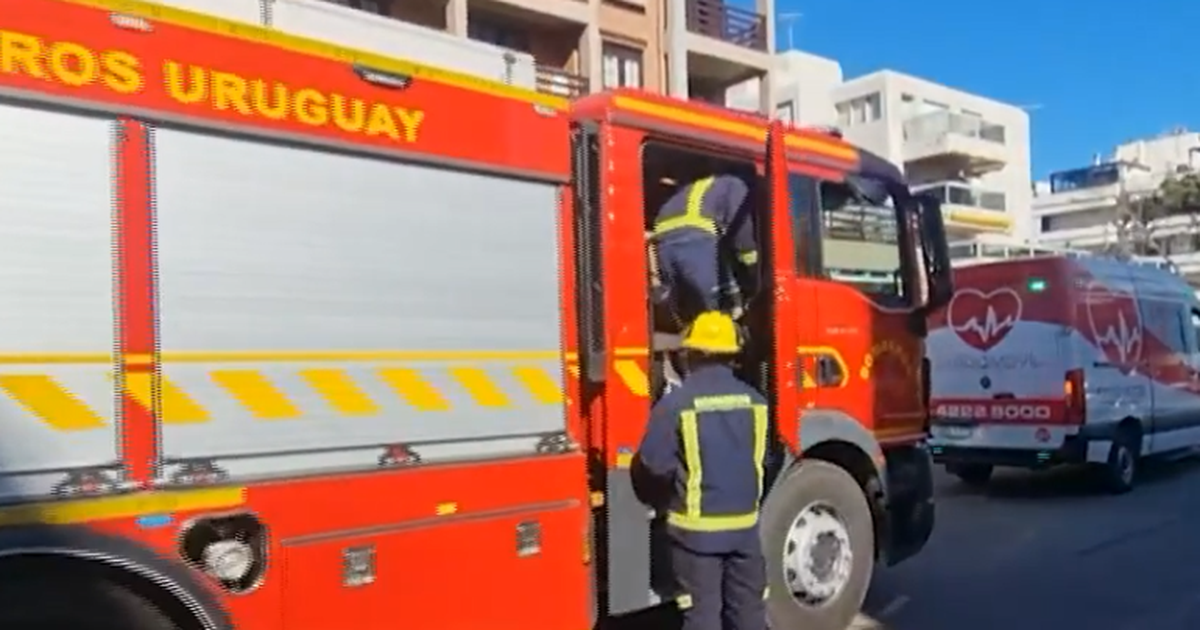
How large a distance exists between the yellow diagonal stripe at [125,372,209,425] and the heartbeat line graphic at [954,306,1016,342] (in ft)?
32.4

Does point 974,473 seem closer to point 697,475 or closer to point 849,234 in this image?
point 849,234

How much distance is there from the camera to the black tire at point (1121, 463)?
11898 mm

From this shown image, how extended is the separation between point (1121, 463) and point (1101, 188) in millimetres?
69726

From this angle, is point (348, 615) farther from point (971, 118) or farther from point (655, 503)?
point (971, 118)

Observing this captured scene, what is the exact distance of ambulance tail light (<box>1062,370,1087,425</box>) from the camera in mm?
11578

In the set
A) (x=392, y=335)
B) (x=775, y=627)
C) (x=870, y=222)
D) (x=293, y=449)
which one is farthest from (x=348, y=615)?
(x=870, y=222)

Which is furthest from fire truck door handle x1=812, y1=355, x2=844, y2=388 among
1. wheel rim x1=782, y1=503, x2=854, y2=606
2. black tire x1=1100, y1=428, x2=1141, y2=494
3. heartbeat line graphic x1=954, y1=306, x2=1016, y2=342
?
black tire x1=1100, y1=428, x2=1141, y2=494

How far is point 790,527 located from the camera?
591 cm

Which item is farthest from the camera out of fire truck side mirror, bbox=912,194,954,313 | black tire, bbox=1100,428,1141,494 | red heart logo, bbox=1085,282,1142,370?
red heart logo, bbox=1085,282,1142,370

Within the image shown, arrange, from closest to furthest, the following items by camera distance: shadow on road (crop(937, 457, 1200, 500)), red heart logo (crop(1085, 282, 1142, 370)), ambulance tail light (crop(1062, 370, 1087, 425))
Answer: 1. ambulance tail light (crop(1062, 370, 1087, 425))
2. red heart logo (crop(1085, 282, 1142, 370))
3. shadow on road (crop(937, 457, 1200, 500))

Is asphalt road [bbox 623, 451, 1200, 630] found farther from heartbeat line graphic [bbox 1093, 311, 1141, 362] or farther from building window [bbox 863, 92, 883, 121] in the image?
building window [bbox 863, 92, 883, 121]

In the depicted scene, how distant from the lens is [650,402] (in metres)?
5.36

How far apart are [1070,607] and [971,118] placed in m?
58.9

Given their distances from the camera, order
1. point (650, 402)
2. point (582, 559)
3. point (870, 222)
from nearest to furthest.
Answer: point (582, 559) < point (650, 402) < point (870, 222)
